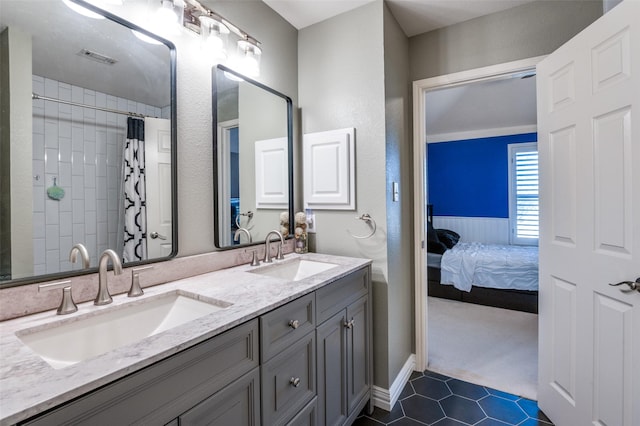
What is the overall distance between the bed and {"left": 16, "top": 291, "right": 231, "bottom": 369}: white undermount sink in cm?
335

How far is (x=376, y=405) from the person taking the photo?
1977 mm

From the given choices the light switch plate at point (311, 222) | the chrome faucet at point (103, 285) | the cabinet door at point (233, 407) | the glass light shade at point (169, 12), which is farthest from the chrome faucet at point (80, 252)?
the light switch plate at point (311, 222)

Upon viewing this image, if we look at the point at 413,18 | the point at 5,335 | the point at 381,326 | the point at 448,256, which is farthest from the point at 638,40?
the point at 448,256

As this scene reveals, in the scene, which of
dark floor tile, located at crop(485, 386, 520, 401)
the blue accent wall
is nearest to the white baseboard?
dark floor tile, located at crop(485, 386, 520, 401)

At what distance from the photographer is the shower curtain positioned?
1293 mm

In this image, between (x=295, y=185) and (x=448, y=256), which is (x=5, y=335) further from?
(x=448, y=256)

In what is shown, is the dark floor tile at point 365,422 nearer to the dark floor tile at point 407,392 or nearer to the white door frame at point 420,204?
the dark floor tile at point 407,392

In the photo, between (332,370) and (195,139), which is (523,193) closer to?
(332,370)

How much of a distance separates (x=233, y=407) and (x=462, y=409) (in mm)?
1585

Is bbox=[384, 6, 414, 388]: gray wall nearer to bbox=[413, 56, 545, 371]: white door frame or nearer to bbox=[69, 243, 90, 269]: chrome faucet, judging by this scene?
bbox=[413, 56, 545, 371]: white door frame

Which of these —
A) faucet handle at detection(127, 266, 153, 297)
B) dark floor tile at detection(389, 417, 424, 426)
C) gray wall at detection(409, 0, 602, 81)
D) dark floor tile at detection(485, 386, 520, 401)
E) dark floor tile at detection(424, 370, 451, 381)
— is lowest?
dark floor tile at detection(389, 417, 424, 426)

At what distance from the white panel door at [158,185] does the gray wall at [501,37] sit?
6.03 ft

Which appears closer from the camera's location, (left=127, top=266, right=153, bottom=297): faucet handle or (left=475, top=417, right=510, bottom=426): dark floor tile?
(left=127, top=266, right=153, bottom=297): faucet handle

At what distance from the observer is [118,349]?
774mm
